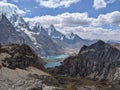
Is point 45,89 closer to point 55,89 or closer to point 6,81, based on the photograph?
point 55,89

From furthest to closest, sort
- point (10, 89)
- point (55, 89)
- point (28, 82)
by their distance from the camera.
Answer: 1. point (55, 89)
2. point (28, 82)
3. point (10, 89)

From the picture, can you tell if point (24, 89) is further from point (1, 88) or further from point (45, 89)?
point (45, 89)

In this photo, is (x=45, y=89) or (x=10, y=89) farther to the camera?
(x=45, y=89)

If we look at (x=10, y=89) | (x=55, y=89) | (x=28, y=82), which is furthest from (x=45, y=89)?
(x=10, y=89)

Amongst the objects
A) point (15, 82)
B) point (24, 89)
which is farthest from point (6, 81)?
point (24, 89)

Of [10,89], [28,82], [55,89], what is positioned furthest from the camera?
[55,89]

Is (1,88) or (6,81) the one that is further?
(6,81)

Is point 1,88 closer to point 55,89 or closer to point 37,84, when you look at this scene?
point 37,84
